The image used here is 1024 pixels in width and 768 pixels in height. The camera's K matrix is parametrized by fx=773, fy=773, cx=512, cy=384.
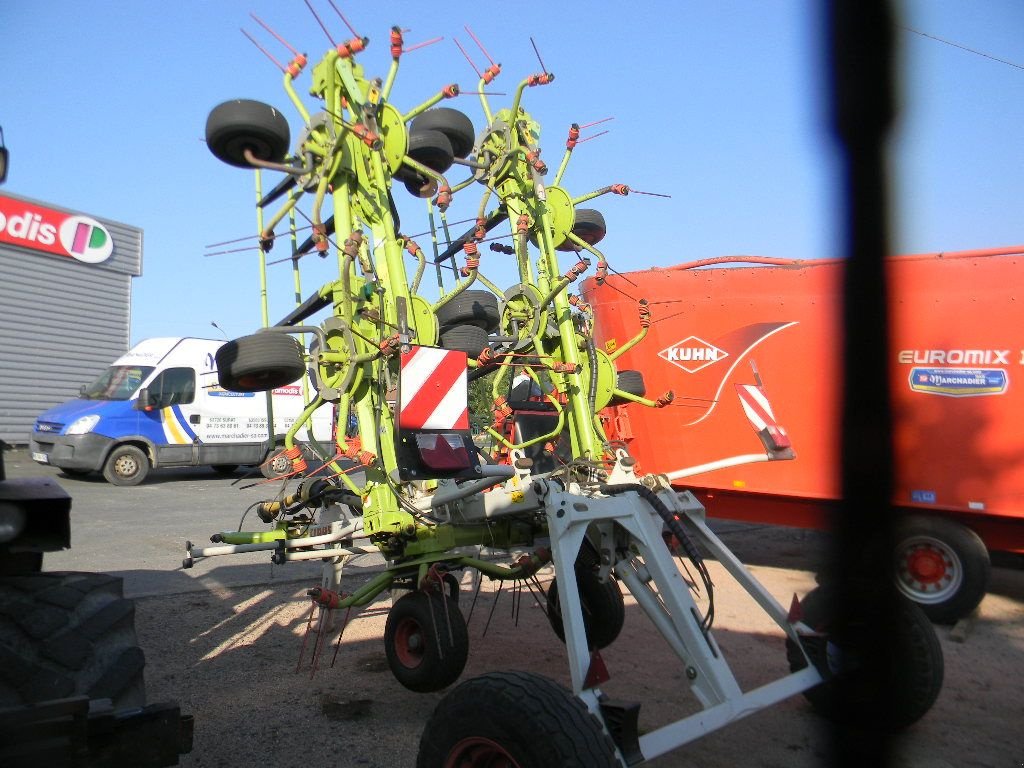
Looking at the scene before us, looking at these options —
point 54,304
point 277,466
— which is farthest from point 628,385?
point 54,304

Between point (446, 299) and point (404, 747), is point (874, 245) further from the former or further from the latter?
point (446, 299)

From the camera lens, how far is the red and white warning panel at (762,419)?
134 inches

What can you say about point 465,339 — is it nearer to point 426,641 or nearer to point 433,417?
point 433,417

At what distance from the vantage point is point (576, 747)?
2033mm

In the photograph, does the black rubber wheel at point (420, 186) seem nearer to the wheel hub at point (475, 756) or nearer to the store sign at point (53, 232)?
the wheel hub at point (475, 756)

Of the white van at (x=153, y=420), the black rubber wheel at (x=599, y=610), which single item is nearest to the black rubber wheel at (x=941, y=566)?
the black rubber wheel at (x=599, y=610)

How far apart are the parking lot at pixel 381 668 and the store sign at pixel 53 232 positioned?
32.3 feet

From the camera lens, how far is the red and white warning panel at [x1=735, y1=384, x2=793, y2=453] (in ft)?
11.2

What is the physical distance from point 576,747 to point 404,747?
1.26m

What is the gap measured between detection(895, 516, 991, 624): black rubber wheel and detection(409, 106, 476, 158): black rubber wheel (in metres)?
4.13

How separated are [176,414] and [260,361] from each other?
33.6 ft

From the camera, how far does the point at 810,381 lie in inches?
246

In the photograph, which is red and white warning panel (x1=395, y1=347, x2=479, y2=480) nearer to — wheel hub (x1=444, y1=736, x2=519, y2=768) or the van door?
wheel hub (x1=444, y1=736, x2=519, y2=768)

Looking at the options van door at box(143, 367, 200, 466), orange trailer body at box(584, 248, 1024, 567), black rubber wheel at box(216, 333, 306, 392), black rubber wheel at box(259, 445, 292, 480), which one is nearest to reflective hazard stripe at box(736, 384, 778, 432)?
Answer: orange trailer body at box(584, 248, 1024, 567)
